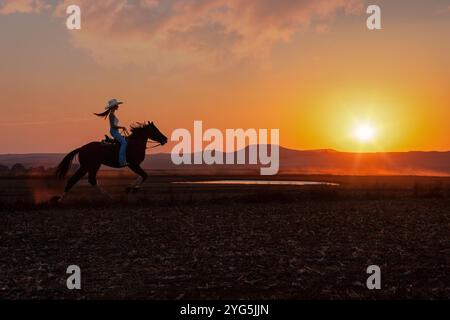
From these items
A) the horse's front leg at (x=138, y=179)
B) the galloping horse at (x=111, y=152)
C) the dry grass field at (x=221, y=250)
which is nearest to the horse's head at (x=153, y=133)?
the galloping horse at (x=111, y=152)

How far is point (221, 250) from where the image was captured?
16875 millimetres

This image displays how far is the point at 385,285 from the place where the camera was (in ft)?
41.0

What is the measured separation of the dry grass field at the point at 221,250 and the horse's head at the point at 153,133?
341cm

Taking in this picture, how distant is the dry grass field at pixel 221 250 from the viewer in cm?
1221

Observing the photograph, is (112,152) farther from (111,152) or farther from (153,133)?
(153,133)

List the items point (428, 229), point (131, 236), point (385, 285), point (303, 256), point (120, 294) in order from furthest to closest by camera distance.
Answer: point (428, 229) → point (131, 236) → point (303, 256) → point (385, 285) → point (120, 294)

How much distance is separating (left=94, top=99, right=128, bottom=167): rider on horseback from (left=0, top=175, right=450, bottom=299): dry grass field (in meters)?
2.82

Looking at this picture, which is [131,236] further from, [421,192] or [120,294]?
[421,192]

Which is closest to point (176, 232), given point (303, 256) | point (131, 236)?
point (131, 236)

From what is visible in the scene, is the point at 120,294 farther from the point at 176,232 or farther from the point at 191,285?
the point at 176,232

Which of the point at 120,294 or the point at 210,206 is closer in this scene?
the point at 120,294

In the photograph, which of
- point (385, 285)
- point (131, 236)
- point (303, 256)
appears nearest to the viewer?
point (385, 285)

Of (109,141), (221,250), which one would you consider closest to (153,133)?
(109,141)

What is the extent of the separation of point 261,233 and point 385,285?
8331 mm
